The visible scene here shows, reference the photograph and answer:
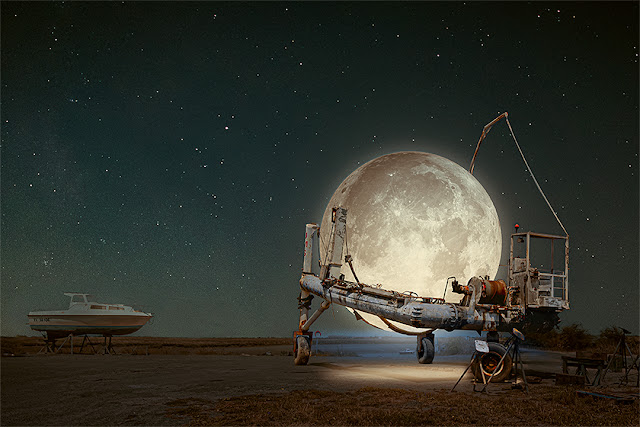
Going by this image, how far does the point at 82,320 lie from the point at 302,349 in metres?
21.2

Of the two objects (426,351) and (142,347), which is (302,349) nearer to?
(426,351)

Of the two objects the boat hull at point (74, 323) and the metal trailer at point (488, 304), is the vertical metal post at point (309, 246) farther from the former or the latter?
the boat hull at point (74, 323)

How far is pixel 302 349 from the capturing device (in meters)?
18.7

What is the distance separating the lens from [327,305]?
690 inches

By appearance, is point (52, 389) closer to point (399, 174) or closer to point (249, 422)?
point (249, 422)

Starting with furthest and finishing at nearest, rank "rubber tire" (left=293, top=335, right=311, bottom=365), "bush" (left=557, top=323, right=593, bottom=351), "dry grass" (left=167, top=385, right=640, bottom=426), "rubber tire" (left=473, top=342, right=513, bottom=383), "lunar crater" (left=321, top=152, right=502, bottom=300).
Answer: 1. "bush" (left=557, top=323, right=593, bottom=351)
2. "rubber tire" (left=293, top=335, right=311, bottom=365)
3. "lunar crater" (left=321, top=152, right=502, bottom=300)
4. "rubber tire" (left=473, top=342, right=513, bottom=383)
5. "dry grass" (left=167, top=385, right=640, bottom=426)

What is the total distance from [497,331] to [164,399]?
890cm

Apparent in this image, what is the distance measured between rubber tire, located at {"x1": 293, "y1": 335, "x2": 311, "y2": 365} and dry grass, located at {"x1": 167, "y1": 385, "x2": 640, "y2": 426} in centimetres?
719

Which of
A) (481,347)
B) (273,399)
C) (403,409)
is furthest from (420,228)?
(273,399)

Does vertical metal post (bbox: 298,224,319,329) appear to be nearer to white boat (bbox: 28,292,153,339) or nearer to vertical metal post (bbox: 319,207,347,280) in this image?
vertical metal post (bbox: 319,207,347,280)

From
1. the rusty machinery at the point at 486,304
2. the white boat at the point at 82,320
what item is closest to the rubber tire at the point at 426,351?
the rusty machinery at the point at 486,304

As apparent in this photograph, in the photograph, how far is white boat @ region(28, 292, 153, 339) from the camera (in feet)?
109

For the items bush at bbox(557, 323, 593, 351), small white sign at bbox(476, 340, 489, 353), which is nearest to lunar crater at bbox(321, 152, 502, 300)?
small white sign at bbox(476, 340, 489, 353)

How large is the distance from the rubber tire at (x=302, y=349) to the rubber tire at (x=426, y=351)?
5691 millimetres
